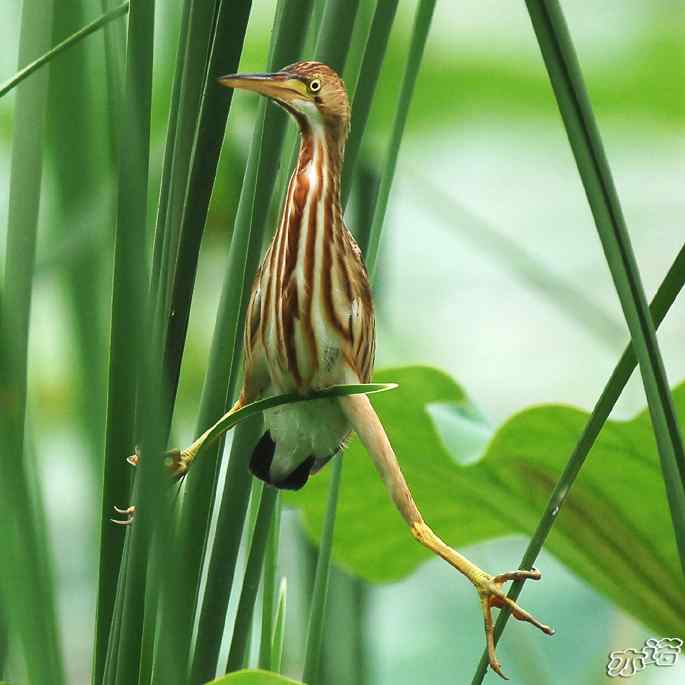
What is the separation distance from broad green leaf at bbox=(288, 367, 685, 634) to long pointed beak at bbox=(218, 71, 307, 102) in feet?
1.57

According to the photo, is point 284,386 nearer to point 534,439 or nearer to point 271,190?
point 271,190

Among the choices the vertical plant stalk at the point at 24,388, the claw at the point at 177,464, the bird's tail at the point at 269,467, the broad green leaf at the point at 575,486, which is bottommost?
the broad green leaf at the point at 575,486

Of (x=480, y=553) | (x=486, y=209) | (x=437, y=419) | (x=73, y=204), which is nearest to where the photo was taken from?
(x=73, y=204)

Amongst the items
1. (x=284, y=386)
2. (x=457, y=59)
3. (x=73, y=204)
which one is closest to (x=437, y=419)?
(x=284, y=386)

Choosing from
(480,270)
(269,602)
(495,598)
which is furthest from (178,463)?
(480,270)

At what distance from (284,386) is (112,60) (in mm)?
284

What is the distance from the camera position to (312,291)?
806mm

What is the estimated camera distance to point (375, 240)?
78cm

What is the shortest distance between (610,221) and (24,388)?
30 centimetres

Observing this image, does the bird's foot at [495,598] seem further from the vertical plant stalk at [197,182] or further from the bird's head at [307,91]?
the bird's head at [307,91]

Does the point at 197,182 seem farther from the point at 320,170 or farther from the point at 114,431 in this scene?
the point at 320,170

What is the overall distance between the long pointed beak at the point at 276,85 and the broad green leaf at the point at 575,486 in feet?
1.57

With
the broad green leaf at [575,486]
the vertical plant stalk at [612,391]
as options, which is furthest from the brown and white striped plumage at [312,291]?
the broad green leaf at [575,486]

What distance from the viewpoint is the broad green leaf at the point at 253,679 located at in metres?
0.59
